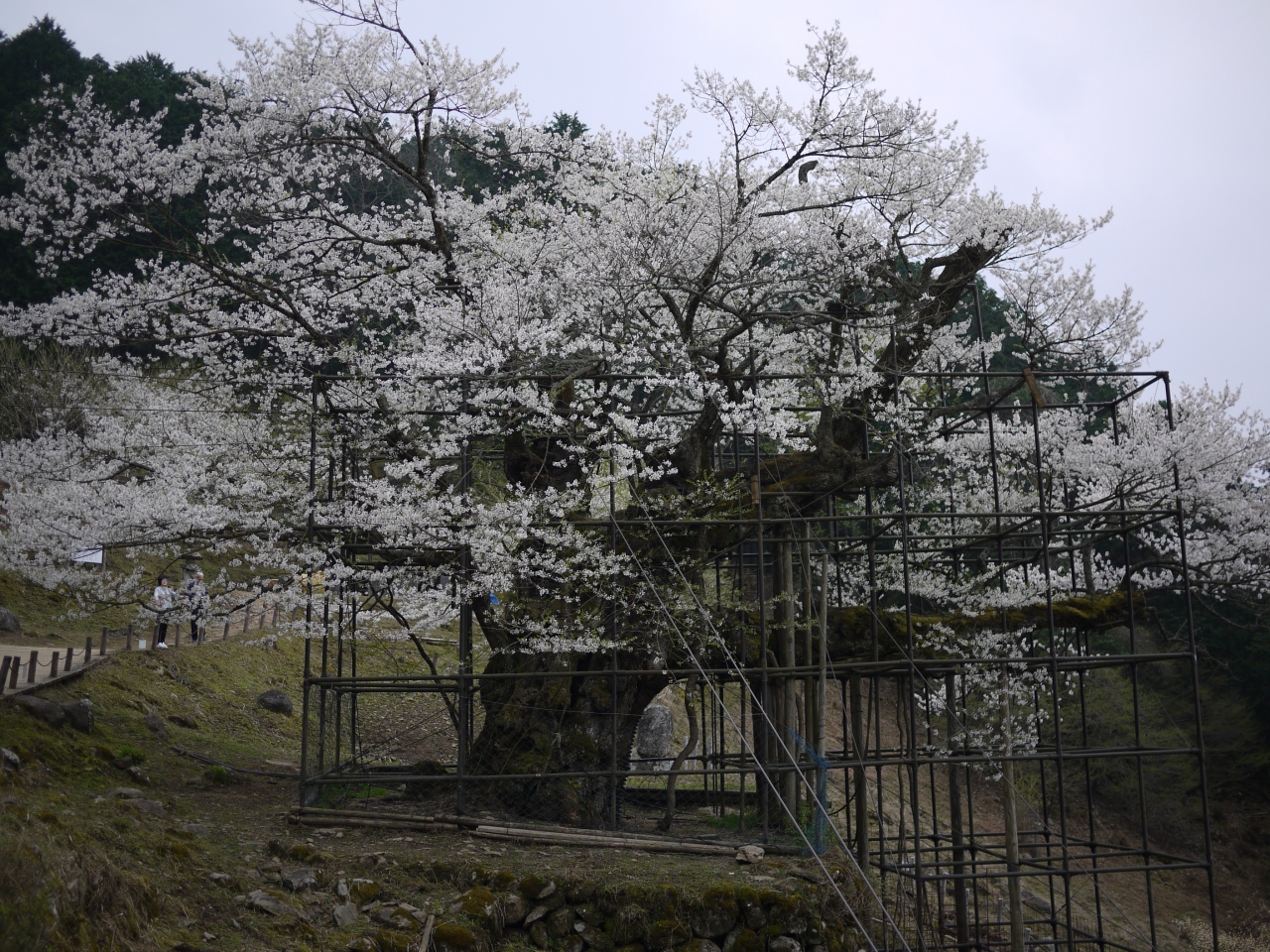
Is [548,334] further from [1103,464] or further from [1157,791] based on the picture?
[1157,791]

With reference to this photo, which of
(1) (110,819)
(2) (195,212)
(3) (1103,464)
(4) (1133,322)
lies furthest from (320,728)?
(2) (195,212)

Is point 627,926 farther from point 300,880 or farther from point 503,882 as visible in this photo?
point 300,880

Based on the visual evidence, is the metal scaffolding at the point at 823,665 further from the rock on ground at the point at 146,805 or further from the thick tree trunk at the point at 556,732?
the rock on ground at the point at 146,805

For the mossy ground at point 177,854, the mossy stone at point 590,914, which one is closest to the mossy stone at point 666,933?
the mossy ground at point 177,854

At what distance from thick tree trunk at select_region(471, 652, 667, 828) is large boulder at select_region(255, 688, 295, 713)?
7526 millimetres

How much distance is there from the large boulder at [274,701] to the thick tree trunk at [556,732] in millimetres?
7526

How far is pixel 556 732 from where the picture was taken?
9.80m

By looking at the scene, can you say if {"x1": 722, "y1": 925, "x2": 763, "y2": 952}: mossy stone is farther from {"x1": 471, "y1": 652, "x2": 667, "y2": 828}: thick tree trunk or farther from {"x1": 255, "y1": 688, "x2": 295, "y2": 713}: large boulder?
{"x1": 255, "y1": 688, "x2": 295, "y2": 713}: large boulder

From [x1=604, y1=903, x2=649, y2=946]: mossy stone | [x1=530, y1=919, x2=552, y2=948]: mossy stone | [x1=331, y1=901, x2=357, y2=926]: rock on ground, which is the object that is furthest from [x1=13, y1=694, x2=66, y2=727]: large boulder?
[x1=604, y1=903, x2=649, y2=946]: mossy stone

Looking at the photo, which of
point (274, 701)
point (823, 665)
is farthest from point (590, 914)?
point (274, 701)

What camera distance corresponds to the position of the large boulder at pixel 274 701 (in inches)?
643

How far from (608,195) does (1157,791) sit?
20546 mm

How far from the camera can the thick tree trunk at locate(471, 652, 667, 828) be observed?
9.66m

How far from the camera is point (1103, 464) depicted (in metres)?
12.6
